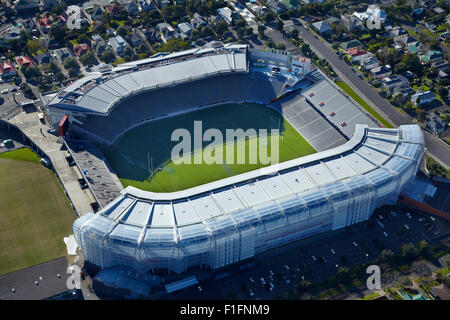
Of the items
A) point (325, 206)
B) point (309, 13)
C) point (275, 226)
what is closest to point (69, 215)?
point (275, 226)

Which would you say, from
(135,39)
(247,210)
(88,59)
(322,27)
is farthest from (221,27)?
(247,210)

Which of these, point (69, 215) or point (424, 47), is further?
point (424, 47)

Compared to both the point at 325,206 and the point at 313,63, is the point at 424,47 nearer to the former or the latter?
the point at 313,63

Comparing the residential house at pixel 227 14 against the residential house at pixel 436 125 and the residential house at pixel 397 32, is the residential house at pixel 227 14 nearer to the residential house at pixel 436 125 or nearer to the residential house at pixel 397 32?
the residential house at pixel 397 32

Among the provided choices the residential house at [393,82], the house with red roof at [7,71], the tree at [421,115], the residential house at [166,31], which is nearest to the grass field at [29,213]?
the house with red roof at [7,71]

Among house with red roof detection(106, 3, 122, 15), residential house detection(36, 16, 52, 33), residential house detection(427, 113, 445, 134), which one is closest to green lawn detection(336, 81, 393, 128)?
residential house detection(427, 113, 445, 134)

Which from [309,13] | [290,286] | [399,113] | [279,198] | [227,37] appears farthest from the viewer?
[309,13]

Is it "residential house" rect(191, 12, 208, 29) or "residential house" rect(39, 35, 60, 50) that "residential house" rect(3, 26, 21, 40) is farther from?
"residential house" rect(191, 12, 208, 29)
